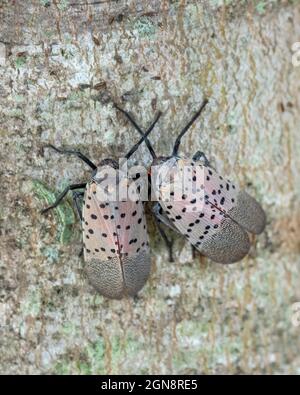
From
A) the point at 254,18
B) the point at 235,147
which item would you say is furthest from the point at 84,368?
the point at 254,18

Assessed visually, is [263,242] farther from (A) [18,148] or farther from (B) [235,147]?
(A) [18,148]

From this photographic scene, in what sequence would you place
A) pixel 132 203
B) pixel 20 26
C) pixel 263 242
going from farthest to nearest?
pixel 263 242 < pixel 132 203 < pixel 20 26

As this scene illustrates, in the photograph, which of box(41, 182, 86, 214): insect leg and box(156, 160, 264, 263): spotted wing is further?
box(156, 160, 264, 263): spotted wing

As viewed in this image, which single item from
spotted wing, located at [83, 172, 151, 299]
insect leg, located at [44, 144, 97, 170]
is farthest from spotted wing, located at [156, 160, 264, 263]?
insect leg, located at [44, 144, 97, 170]

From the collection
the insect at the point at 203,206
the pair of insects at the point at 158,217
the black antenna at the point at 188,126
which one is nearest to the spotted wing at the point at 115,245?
the pair of insects at the point at 158,217

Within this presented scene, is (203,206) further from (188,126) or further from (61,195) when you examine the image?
(61,195)

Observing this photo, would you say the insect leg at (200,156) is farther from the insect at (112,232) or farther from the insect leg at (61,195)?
the insect leg at (61,195)

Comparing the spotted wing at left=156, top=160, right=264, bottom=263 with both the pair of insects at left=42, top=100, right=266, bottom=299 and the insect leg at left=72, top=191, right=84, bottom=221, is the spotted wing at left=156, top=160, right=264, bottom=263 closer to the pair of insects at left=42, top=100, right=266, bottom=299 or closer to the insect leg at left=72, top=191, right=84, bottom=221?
the pair of insects at left=42, top=100, right=266, bottom=299
